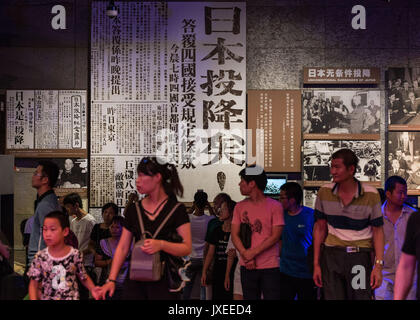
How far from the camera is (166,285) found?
3666mm

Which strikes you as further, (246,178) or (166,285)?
(246,178)

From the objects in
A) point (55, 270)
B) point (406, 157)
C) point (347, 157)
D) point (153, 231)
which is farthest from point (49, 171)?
point (406, 157)

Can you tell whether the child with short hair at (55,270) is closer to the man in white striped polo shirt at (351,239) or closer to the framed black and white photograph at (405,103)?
the man in white striped polo shirt at (351,239)

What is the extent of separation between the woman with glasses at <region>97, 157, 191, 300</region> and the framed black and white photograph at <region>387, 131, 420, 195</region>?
4.73 m

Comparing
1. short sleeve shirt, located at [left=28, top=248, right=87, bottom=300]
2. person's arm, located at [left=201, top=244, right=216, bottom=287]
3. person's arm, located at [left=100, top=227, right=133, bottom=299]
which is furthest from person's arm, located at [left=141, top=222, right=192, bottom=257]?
person's arm, located at [left=201, top=244, right=216, bottom=287]

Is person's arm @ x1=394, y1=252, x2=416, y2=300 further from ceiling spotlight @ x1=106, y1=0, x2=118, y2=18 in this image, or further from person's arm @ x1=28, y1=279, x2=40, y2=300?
ceiling spotlight @ x1=106, y1=0, x2=118, y2=18

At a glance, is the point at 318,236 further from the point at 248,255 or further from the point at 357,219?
the point at 248,255

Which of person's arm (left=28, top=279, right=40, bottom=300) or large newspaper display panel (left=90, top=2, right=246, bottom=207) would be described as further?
large newspaper display panel (left=90, top=2, right=246, bottom=207)

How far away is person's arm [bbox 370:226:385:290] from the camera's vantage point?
4.22m

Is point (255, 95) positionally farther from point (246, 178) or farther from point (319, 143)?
point (246, 178)

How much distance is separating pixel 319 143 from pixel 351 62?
1215mm

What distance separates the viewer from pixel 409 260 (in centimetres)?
291

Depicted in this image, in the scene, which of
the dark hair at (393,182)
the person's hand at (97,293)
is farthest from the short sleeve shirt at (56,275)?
the dark hair at (393,182)

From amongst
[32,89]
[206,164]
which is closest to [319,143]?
[206,164]
